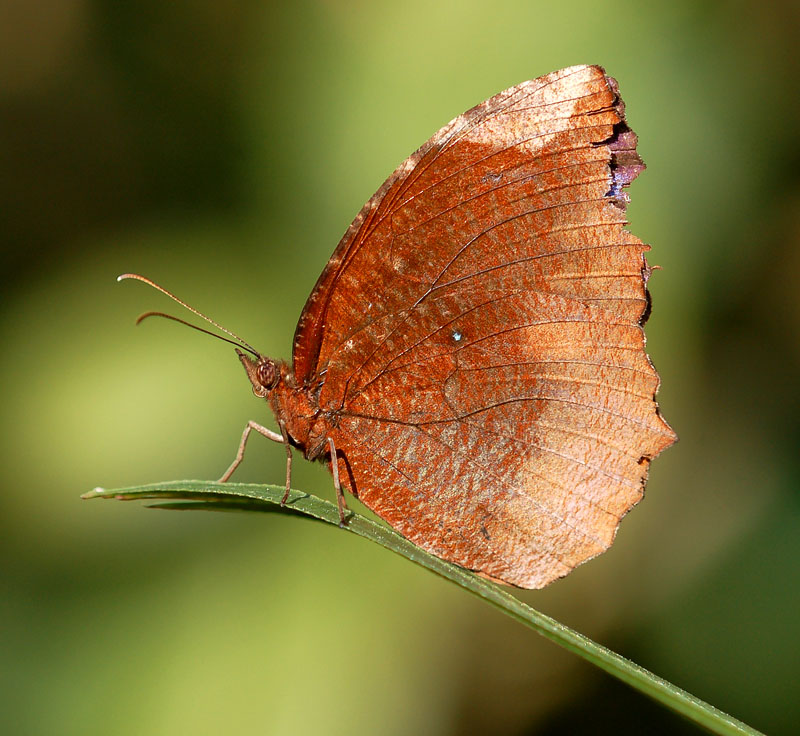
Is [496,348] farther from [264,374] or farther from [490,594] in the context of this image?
[490,594]

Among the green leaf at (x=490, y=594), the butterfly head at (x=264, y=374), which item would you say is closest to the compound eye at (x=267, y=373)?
the butterfly head at (x=264, y=374)

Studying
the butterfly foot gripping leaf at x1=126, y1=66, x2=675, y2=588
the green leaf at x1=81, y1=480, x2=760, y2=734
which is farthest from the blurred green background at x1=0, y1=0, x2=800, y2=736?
the green leaf at x1=81, y1=480, x2=760, y2=734

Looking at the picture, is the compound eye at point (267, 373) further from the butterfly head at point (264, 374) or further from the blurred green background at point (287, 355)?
the blurred green background at point (287, 355)

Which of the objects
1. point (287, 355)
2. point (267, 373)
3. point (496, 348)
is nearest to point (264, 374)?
point (267, 373)

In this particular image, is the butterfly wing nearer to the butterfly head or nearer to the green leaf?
the butterfly head

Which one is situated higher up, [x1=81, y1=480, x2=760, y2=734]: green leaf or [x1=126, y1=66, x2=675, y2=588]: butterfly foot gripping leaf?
[x1=126, y1=66, x2=675, y2=588]: butterfly foot gripping leaf

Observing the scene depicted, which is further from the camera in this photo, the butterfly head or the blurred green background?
the blurred green background
